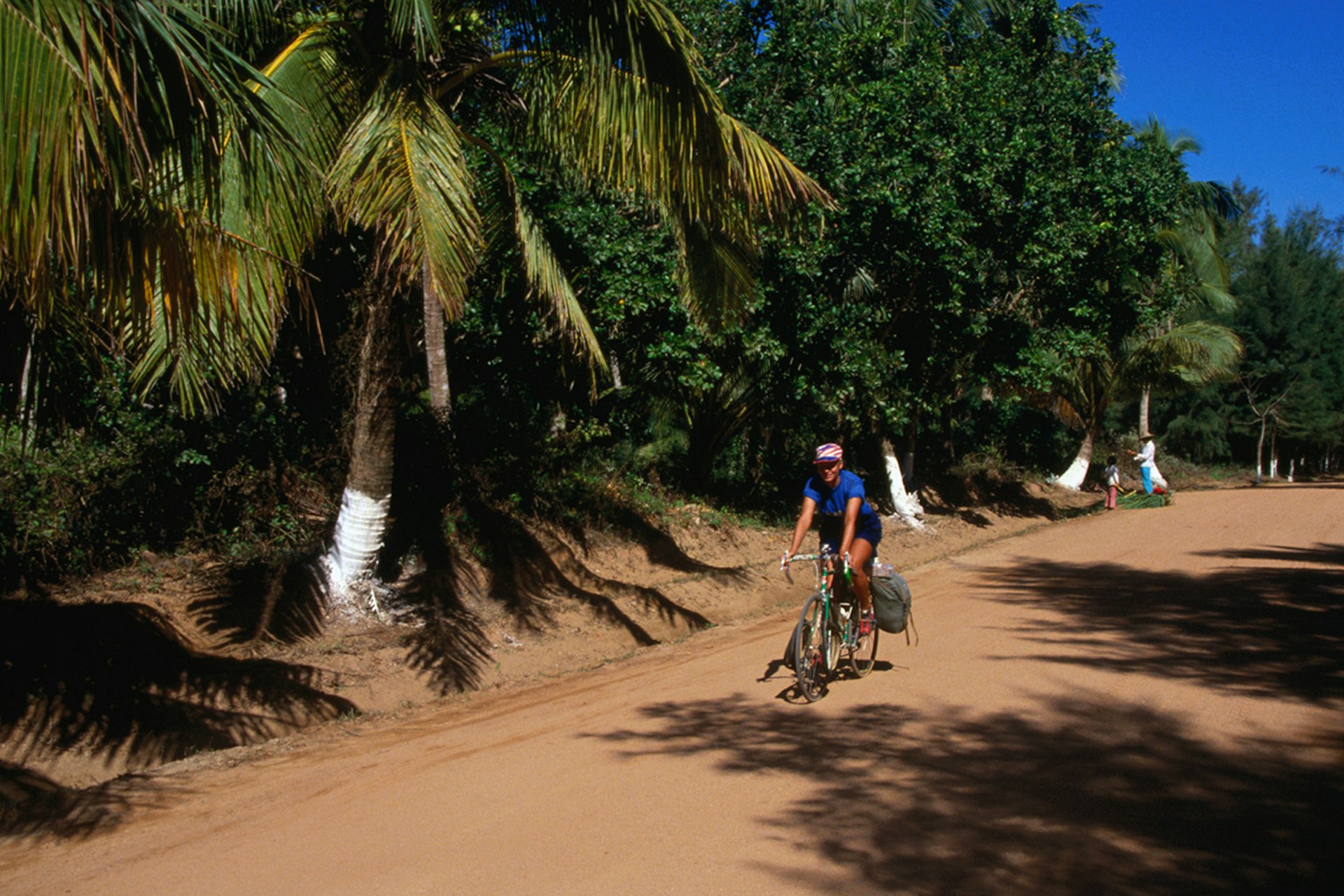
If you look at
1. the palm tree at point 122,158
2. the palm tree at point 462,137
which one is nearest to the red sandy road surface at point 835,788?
the palm tree at point 122,158

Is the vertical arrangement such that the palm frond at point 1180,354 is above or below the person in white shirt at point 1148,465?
above

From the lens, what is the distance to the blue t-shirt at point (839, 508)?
24.9 feet

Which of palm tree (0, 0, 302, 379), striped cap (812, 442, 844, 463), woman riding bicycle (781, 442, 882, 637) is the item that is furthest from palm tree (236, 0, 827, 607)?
woman riding bicycle (781, 442, 882, 637)

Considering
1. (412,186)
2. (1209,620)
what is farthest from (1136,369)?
(412,186)

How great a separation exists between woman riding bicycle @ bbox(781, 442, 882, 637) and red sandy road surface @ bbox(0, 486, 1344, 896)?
0.89 meters

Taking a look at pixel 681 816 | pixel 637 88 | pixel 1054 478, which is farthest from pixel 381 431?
pixel 1054 478

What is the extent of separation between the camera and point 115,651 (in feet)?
28.4

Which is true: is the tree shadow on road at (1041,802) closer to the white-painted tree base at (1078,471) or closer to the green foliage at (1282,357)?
the white-painted tree base at (1078,471)

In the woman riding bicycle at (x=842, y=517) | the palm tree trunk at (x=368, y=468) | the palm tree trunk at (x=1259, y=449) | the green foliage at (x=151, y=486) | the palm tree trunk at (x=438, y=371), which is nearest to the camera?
the woman riding bicycle at (x=842, y=517)

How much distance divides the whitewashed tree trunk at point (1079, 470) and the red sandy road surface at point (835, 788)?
855 inches

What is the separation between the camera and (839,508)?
764cm

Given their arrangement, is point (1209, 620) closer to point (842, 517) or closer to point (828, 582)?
point (842, 517)

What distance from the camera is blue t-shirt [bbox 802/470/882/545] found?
7598 millimetres

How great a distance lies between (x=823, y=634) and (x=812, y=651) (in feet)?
0.55
